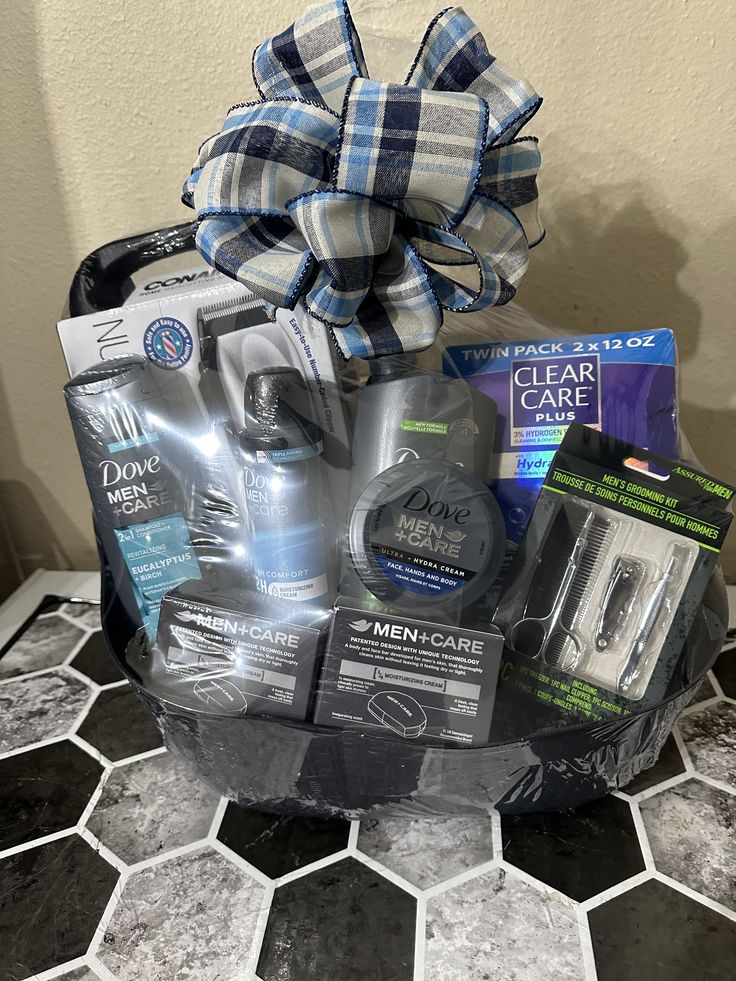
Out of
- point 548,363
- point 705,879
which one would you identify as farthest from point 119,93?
point 705,879

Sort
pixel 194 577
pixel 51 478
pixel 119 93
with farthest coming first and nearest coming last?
pixel 51 478
pixel 119 93
pixel 194 577

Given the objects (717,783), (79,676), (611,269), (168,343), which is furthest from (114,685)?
(611,269)

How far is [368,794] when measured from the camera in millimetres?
496

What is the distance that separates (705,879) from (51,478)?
33.0 inches

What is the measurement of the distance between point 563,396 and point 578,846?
0.35 meters

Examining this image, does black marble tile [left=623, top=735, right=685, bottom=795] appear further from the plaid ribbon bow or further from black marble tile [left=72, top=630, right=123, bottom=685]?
black marble tile [left=72, top=630, right=123, bottom=685]

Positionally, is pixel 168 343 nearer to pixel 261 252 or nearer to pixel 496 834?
pixel 261 252

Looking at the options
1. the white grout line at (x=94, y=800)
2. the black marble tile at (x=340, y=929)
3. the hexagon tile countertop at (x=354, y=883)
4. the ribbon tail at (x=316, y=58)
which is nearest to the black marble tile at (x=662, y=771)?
the hexagon tile countertop at (x=354, y=883)

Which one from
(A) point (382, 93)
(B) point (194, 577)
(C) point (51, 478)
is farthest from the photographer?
(C) point (51, 478)

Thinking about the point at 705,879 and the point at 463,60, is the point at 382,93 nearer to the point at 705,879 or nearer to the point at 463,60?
the point at 463,60

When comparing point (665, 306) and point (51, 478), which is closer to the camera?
point (665, 306)

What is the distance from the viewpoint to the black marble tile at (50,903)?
1.52ft

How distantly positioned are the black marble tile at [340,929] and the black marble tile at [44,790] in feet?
0.67

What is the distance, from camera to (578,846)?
0.52 metres
